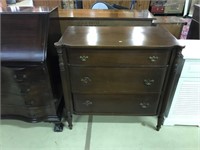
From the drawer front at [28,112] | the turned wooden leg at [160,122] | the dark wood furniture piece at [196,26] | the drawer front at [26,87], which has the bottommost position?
the turned wooden leg at [160,122]

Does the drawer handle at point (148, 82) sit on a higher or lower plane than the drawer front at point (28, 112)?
higher

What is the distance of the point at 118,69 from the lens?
121 cm

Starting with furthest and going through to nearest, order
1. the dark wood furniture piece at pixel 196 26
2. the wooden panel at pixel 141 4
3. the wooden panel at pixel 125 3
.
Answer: the wooden panel at pixel 141 4 < the wooden panel at pixel 125 3 < the dark wood furniture piece at pixel 196 26

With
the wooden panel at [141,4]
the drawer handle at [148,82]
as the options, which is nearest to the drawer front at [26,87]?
the drawer handle at [148,82]

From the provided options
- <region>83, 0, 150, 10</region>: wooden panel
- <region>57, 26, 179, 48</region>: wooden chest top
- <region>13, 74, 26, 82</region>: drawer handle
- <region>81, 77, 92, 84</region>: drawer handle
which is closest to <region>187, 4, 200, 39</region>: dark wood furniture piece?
<region>57, 26, 179, 48</region>: wooden chest top

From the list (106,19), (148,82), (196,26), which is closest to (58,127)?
(148,82)

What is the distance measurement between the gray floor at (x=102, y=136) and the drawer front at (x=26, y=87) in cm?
35

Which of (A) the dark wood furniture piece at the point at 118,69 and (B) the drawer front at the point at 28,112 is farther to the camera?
(B) the drawer front at the point at 28,112

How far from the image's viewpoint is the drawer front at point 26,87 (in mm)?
1209

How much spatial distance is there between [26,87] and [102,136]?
803 millimetres

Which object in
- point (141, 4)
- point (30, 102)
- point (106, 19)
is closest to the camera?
point (30, 102)

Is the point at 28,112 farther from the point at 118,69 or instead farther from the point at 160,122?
the point at 160,122

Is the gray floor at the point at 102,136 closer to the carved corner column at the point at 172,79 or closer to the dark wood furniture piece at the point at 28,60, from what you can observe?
the carved corner column at the point at 172,79

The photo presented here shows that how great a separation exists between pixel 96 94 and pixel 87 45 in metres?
0.44
